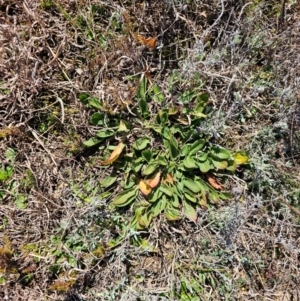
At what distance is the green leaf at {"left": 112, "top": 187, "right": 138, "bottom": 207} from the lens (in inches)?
98.5

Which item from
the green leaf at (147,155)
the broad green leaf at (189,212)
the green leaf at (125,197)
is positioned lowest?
the green leaf at (125,197)

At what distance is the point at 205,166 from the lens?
249 centimetres

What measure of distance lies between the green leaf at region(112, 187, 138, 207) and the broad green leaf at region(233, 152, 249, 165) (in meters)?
0.63

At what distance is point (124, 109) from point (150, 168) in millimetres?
383

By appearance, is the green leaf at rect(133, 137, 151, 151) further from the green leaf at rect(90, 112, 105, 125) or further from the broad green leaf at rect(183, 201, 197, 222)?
the broad green leaf at rect(183, 201, 197, 222)

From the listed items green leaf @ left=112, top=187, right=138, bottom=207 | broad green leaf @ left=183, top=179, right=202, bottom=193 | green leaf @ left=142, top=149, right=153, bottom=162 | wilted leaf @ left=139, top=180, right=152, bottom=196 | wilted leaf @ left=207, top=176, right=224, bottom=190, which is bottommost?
green leaf @ left=112, top=187, right=138, bottom=207

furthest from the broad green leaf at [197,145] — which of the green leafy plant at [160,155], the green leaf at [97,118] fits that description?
the green leaf at [97,118]

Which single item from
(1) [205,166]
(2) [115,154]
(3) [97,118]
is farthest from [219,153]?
(3) [97,118]

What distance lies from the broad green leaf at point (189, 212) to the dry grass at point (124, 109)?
0.06 metres

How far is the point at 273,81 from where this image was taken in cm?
261

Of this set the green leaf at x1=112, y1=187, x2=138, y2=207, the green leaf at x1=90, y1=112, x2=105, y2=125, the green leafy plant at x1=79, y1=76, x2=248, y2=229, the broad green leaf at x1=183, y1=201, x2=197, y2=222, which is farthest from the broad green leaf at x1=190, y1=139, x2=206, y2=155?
the green leaf at x1=90, y1=112, x2=105, y2=125

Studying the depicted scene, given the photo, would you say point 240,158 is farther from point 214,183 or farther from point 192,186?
point 192,186

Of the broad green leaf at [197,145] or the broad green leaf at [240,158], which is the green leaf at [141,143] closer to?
the broad green leaf at [197,145]

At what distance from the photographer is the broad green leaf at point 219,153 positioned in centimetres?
249
